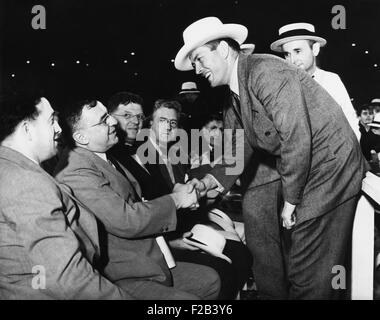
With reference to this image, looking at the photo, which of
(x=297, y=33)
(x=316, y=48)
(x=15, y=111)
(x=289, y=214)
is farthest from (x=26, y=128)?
(x=316, y=48)

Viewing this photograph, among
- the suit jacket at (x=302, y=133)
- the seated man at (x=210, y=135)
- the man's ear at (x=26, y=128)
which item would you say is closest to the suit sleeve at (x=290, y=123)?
the suit jacket at (x=302, y=133)

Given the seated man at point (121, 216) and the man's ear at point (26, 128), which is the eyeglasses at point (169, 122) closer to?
the seated man at point (121, 216)

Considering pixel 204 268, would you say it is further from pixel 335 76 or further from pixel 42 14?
pixel 42 14

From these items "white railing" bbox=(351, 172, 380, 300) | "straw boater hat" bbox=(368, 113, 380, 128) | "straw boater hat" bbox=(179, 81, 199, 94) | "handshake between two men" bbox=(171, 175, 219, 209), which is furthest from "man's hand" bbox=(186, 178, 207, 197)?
"straw boater hat" bbox=(368, 113, 380, 128)

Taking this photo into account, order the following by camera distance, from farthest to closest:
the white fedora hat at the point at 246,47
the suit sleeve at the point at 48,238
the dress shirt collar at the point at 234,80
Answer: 1. the white fedora hat at the point at 246,47
2. the dress shirt collar at the point at 234,80
3. the suit sleeve at the point at 48,238

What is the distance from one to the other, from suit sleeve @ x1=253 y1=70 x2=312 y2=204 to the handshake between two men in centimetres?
53

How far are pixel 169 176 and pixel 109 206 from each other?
1053mm

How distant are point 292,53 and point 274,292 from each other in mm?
1606

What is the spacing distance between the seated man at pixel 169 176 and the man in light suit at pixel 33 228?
0.91m

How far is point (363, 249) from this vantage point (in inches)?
79.7

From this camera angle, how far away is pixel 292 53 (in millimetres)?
2605

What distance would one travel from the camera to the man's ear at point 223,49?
225 centimetres
